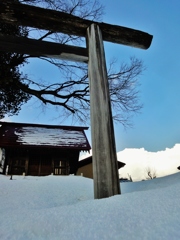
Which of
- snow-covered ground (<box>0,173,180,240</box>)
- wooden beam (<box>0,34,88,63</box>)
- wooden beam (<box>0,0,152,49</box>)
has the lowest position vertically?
snow-covered ground (<box>0,173,180,240</box>)

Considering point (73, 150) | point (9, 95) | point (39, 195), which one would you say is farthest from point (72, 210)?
point (73, 150)

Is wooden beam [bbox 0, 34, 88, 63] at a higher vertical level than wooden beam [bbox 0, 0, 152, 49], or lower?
lower

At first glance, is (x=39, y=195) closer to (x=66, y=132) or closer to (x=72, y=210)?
(x=72, y=210)

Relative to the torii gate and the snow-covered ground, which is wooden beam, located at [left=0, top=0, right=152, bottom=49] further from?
the snow-covered ground

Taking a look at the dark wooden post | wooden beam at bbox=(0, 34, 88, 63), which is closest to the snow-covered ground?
the dark wooden post

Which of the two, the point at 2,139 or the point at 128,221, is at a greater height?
the point at 2,139

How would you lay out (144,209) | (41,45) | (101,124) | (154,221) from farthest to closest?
1. (41,45)
2. (101,124)
3. (144,209)
4. (154,221)

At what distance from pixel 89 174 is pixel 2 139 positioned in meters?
6.24

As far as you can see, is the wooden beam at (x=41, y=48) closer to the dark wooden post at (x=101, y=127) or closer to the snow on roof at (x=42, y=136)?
the dark wooden post at (x=101, y=127)

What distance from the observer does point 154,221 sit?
3.77 ft

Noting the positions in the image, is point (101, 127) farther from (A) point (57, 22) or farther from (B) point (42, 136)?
(B) point (42, 136)

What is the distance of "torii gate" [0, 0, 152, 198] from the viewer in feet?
6.95

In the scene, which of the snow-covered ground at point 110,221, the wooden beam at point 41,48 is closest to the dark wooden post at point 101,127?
the wooden beam at point 41,48

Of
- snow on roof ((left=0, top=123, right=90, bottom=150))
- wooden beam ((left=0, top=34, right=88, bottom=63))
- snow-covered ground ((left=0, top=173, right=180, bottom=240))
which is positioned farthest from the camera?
snow on roof ((left=0, top=123, right=90, bottom=150))
